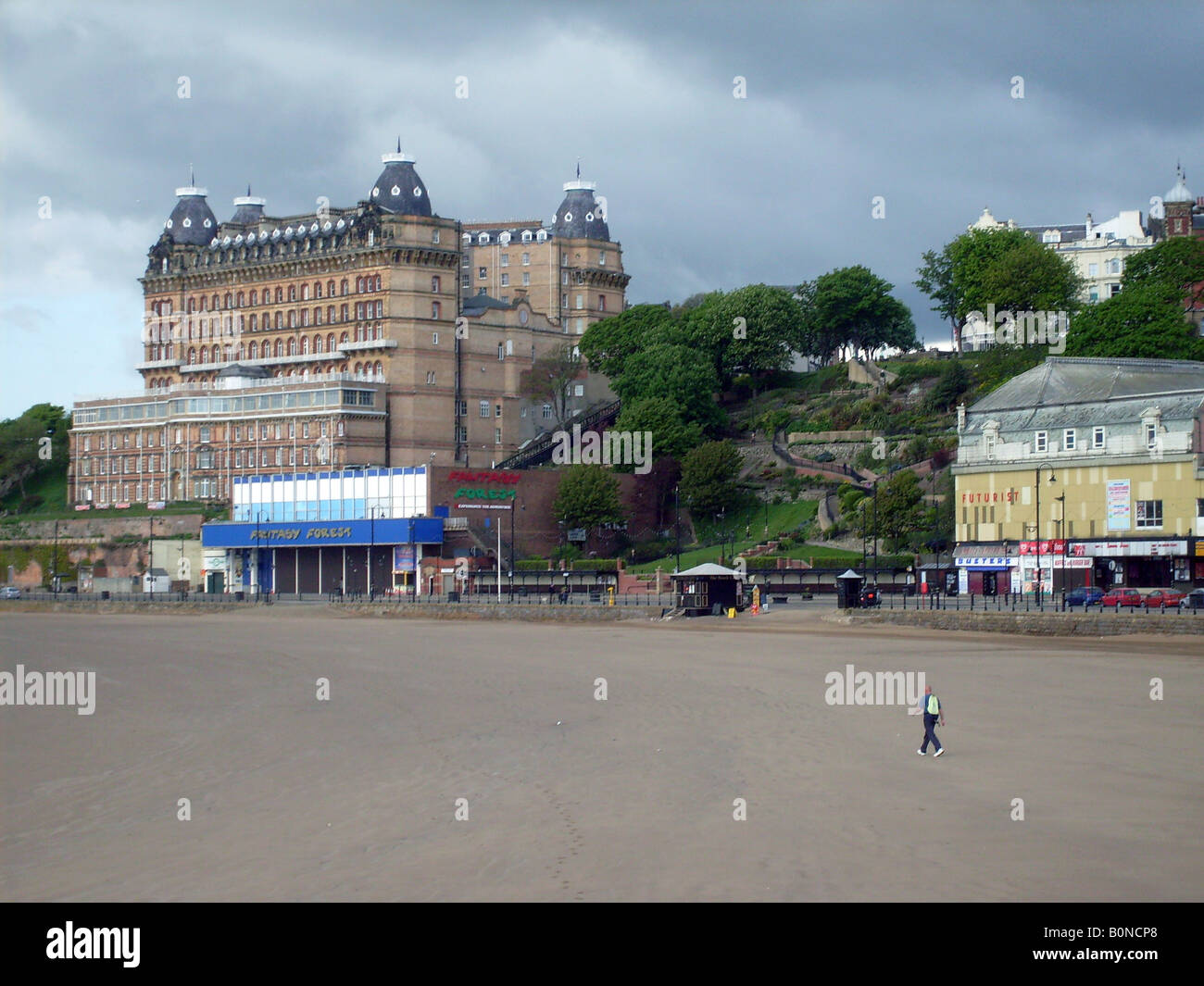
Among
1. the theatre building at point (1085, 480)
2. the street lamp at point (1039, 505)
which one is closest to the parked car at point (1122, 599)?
the street lamp at point (1039, 505)

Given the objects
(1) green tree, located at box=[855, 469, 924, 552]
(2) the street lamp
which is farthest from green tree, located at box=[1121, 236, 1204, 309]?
(2) the street lamp

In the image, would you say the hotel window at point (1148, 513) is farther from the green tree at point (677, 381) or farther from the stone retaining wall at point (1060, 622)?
the green tree at point (677, 381)

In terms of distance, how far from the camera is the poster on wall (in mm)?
72000

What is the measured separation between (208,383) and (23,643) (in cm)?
6080

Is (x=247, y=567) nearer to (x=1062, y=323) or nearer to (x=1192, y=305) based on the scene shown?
(x=1062, y=323)

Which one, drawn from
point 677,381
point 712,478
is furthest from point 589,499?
point 677,381

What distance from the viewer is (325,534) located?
10156cm

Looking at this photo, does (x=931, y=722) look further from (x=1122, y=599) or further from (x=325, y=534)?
(x=325, y=534)

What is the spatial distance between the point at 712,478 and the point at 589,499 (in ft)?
26.8

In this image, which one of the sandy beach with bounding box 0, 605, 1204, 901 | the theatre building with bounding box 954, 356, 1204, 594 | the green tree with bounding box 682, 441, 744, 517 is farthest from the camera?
the green tree with bounding box 682, 441, 744, 517

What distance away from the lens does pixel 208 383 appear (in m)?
122

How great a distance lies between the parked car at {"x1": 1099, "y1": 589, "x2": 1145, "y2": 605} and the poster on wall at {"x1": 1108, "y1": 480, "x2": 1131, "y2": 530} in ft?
31.4

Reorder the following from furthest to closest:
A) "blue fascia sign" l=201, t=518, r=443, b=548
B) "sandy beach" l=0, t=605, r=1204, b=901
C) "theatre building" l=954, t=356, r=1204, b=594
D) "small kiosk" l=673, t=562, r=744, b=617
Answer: "blue fascia sign" l=201, t=518, r=443, b=548 → "theatre building" l=954, t=356, r=1204, b=594 → "small kiosk" l=673, t=562, r=744, b=617 → "sandy beach" l=0, t=605, r=1204, b=901

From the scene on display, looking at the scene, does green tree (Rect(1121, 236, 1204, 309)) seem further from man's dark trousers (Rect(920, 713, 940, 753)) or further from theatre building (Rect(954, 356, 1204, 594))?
man's dark trousers (Rect(920, 713, 940, 753))
